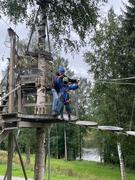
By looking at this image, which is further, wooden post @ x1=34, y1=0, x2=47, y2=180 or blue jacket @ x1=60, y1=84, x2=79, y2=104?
wooden post @ x1=34, y1=0, x2=47, y2=180

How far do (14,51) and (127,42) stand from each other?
1471 cm

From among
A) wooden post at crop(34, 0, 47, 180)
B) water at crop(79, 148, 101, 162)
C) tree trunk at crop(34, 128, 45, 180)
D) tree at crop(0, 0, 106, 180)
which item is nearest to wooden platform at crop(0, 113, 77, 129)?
wooden post at crop(34, 0, 47, 180)

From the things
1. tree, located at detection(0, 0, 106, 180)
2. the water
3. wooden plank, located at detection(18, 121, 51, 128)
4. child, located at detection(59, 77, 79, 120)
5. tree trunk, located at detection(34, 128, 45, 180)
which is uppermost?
tree, located at detection(0, 0, 106, 180)

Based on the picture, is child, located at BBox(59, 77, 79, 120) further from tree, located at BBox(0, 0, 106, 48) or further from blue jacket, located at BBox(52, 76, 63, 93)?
tree, located at BBox(0, 0, 106, 48)

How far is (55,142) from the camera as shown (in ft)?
199

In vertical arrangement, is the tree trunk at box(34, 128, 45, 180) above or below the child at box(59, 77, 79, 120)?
below

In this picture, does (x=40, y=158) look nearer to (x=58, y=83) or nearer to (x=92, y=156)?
(x=58, y=83)

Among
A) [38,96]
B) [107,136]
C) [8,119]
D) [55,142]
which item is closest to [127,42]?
[107,136]

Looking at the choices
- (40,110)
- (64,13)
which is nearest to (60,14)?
(64,13)

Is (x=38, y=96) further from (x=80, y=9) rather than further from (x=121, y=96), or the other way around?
(x=121, y=96)

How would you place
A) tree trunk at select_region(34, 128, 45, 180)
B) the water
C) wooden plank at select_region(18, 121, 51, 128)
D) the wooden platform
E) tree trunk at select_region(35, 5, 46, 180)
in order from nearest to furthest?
the wooden platform
wooden plank at select_region(18, 121, 51, 128)
tree trunk at select_region(35, 5, 46, 180)
tree trunk at select_region(34, 128, 45, 180)
the water

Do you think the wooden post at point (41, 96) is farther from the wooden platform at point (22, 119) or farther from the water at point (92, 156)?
the water at point (92, 156)

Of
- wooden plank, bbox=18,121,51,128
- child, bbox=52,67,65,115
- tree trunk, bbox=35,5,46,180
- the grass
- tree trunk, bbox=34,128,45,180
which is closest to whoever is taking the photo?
child, bbox=52,67,65,115

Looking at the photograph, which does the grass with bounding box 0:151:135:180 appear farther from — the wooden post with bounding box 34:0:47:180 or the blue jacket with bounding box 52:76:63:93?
the blue jacket with bounding box 52:76:63:93
